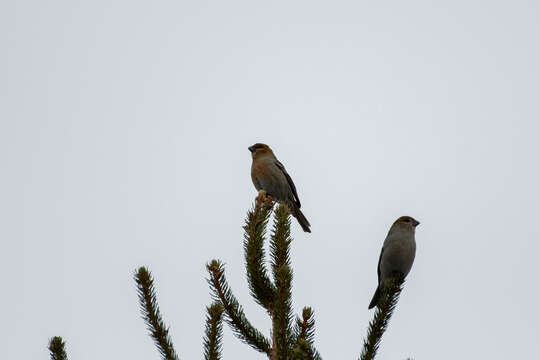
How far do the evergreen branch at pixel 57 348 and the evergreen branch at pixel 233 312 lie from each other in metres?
0.94

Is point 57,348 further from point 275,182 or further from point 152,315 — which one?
point 275,182

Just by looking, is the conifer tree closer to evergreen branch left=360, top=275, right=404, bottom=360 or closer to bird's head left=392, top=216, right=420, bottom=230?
evergreen branch left=360, top=275, right=404, bottom=360

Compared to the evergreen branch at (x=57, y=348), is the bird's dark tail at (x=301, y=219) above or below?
above

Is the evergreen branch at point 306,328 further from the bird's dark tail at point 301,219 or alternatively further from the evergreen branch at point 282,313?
the bird's dark tail at point 301,219

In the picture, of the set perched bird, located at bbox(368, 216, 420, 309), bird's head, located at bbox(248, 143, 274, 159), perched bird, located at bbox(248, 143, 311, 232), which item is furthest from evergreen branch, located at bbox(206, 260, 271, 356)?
bird's head, located at bbox(248, 143, 274, 159)

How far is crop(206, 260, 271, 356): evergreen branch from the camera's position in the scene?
3.51m

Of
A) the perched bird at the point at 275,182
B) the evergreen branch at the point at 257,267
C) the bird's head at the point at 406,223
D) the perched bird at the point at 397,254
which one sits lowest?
the evergreen branch at the point at 257,267

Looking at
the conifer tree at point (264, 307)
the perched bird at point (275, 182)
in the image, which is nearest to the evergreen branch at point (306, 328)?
the conifer tree at point (264, 307)

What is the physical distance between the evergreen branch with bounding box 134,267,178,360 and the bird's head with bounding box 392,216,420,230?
4.52 m

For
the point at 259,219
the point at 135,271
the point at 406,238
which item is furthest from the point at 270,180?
the point at 135,271

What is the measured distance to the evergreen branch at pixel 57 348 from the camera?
9.68ft

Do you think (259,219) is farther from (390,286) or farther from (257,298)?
(390,286)

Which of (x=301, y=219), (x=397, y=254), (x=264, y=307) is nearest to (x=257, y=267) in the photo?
(x=264, y=307)

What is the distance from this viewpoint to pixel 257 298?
12.2ft
